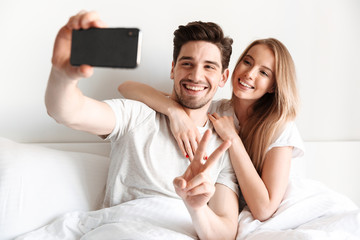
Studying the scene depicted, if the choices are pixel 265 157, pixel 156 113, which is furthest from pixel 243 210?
pixel 156 113

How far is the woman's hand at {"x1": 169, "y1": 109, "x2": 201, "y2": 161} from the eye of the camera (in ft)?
4.42

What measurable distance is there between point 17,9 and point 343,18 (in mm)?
1626

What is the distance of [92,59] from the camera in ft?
A: 2.58

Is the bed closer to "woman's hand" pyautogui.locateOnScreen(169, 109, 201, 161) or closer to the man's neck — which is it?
"woman's hand" pyautogui.locateOnScreen(169, 109, 201, 161)

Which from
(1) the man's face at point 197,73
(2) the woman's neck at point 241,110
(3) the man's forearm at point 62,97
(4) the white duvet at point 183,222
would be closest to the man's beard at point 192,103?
(1) the man's face at point 197,73

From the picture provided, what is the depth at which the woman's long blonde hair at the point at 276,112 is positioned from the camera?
1.50 meters

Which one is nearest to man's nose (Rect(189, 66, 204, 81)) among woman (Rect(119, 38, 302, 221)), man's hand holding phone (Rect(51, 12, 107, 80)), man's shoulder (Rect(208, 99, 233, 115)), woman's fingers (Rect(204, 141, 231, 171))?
woman (Rect(119, 38, 302, 221))

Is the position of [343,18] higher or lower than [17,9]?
higher

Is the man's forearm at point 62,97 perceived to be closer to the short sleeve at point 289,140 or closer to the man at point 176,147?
the man at point 176,147

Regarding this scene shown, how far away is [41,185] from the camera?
1.30 metres

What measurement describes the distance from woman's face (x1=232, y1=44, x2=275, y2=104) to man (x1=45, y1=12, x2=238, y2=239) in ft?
0.27

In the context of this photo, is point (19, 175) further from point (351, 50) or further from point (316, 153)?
point (351, 50)

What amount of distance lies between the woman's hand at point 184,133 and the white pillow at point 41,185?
1.16ft

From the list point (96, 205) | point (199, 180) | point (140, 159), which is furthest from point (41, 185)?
point (199, 180)
